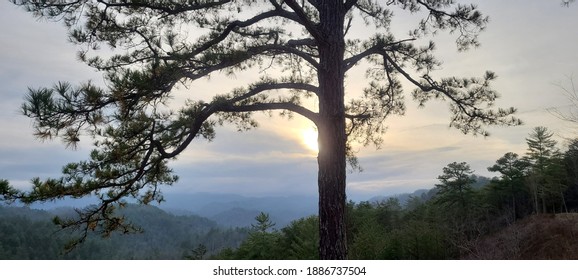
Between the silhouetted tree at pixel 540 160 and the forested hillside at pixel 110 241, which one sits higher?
the silhouetted tree at pixel 540 160

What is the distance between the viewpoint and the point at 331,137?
4.66 m

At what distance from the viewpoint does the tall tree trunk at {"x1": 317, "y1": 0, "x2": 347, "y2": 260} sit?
14.8ft

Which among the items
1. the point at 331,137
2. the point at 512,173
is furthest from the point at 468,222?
the point at 331,137

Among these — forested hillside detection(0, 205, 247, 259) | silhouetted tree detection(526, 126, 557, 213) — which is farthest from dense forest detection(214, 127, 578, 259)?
forested hillside detection(0, 205, 247, 259)

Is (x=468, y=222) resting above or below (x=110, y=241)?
above

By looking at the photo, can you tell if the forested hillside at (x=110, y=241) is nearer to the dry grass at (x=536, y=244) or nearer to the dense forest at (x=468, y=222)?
the dense forest at (x=468, y=222)

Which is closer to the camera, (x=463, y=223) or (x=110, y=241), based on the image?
(x=463, y=223)

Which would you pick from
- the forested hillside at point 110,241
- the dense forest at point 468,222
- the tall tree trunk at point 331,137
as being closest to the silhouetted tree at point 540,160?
the dense forest at point 468,222

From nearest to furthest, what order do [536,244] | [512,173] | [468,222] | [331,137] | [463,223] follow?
[331,137] < [536,244] < [463,223] < [468,222] < [512,173]

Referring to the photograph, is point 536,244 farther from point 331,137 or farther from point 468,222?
point 331,137

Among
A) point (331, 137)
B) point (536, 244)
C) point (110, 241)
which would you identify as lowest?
point (110, 241)

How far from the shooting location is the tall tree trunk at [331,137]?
4.52 metres

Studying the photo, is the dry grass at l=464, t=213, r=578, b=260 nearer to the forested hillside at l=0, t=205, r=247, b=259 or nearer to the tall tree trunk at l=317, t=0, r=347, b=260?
the tall tree trunk at l=317, t=0, r=347, b=260

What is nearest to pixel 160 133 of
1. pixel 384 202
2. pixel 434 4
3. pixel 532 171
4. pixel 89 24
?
pixel 89 24
